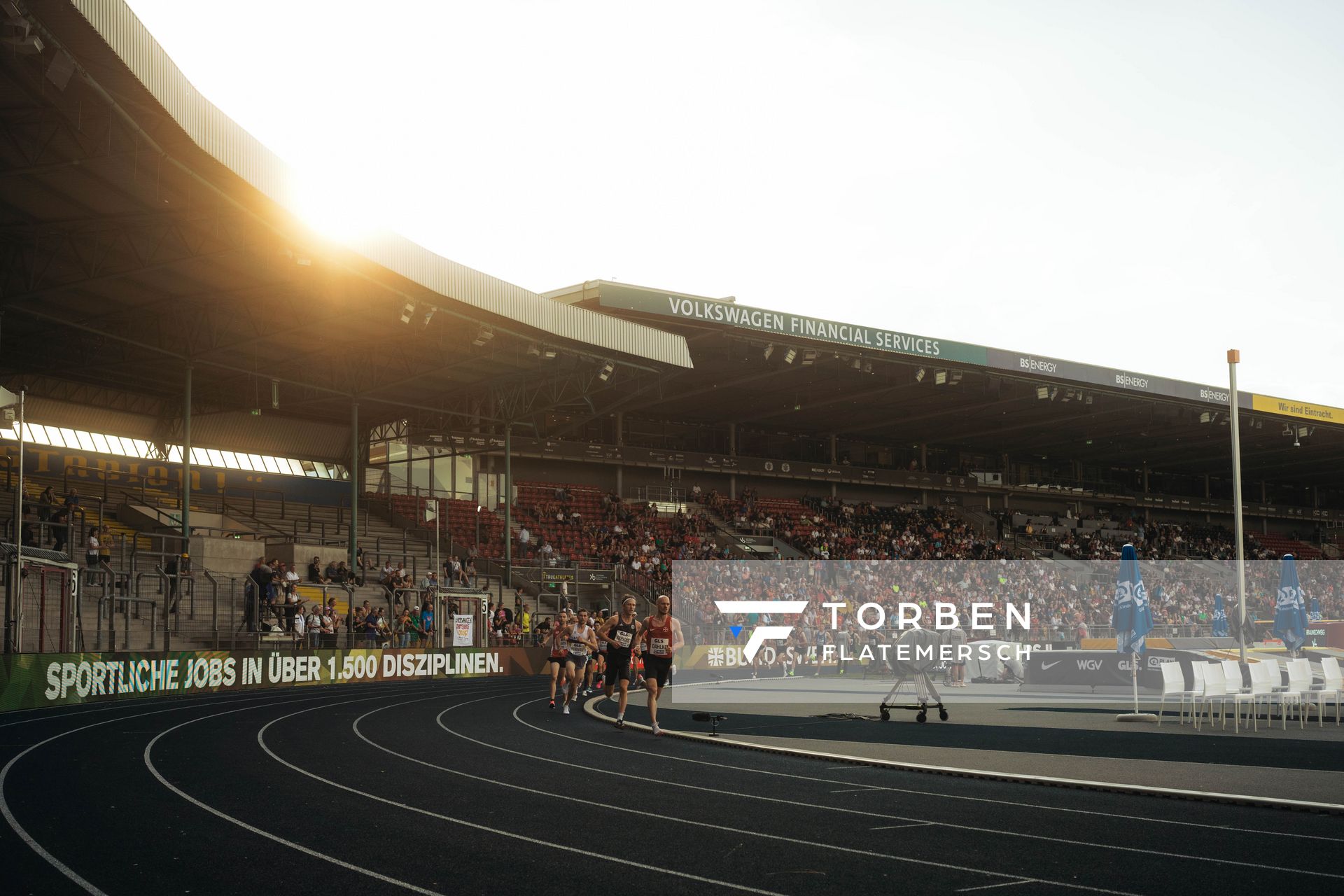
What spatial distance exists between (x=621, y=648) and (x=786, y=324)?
2233 centimetres

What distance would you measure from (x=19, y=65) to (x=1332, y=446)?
6530 cm

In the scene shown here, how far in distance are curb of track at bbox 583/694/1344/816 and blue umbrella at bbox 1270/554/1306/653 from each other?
1077 cm

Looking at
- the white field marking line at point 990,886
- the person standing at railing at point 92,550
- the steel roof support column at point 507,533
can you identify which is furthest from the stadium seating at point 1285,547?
the white field marking line at point 990,886

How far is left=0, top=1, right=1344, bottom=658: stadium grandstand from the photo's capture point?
71.2 feet

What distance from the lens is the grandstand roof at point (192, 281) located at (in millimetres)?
17391

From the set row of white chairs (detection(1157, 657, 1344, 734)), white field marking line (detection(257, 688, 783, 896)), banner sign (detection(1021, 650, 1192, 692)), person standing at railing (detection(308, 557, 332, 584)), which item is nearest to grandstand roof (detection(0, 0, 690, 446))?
person standing at railing (detection(308, 557, 332, 584))

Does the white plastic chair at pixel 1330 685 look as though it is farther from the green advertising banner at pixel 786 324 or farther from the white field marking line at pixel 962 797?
the green advertising banner at pixel 786 324

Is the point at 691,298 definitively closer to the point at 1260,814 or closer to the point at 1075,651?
the point at 1075,651

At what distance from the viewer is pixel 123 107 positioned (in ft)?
58.7

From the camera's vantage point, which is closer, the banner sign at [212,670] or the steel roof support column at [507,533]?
the banner sign at [212,670]

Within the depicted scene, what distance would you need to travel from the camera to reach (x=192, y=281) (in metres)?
26.9

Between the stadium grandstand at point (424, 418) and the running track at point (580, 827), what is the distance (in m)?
9.76

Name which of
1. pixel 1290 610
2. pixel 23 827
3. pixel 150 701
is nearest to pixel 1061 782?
pixel 23 827

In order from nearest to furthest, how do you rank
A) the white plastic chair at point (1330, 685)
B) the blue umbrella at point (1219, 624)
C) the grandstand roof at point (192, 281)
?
1. the white plastic chair at point (1330, 685)
2. the grandstand roof at point (192, 281)
3. the blue umbrella at point (1219, 624)
